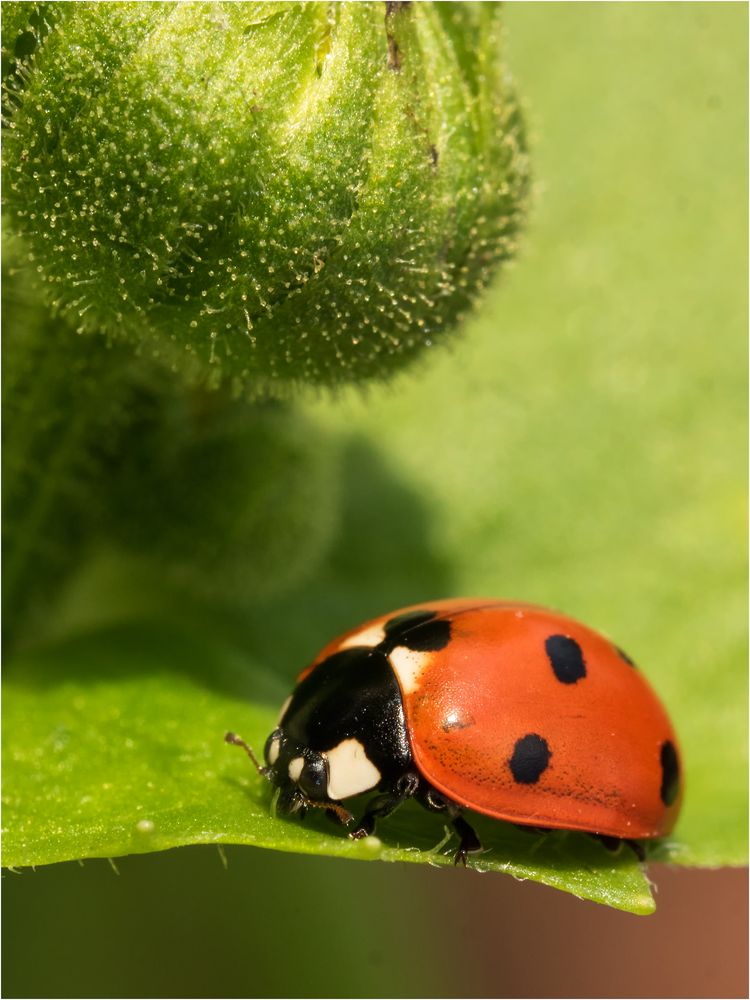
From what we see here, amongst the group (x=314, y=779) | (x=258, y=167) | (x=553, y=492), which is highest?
(x=258, y=167)

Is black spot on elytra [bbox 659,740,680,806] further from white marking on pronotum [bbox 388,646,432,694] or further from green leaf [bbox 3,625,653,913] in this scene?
white marking on pronotum [bbox 388,646,432,694]

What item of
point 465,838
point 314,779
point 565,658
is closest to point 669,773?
point 565,658

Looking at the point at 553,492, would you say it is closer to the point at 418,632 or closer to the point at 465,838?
the point at 418,632

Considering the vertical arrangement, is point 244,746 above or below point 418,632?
below

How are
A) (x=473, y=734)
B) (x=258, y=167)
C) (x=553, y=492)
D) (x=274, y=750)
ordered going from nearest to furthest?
(x=258, y=167)
(x=473, y=734)
(x=274, y=750)
(x=553, y=492)

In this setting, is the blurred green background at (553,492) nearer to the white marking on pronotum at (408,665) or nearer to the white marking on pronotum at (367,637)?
the white marking on pronotum at (367,637)

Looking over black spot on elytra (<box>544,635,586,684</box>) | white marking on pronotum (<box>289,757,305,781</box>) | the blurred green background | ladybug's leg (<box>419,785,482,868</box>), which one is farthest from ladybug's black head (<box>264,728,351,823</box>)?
the blurred green background

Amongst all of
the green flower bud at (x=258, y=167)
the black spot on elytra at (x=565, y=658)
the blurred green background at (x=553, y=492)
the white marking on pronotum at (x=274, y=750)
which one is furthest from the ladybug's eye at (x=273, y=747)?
the blurred green background at (x=553, y=492)
